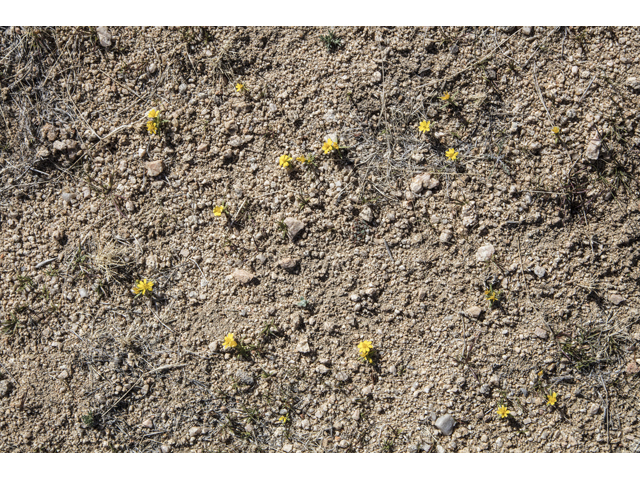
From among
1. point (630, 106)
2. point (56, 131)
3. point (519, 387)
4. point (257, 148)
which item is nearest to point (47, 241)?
point (56, 131)

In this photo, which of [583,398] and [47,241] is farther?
[47,241]

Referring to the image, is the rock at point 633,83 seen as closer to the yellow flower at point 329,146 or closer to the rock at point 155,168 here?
the yellow flower at point 329,146

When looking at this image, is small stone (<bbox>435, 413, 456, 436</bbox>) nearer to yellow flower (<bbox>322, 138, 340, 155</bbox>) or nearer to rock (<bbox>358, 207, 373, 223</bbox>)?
rock (<bbox>358, 207, 373, 223</bbox>)

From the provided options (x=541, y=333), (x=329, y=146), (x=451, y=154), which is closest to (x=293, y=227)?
(x=329, y=146)

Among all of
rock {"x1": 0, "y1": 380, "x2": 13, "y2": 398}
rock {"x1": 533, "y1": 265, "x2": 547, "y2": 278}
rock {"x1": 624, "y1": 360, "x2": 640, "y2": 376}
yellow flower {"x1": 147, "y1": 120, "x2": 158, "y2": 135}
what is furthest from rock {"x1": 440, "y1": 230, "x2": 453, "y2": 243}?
rock {"x1": 0, "y1": 380, "x2": 13, "y2": 398}

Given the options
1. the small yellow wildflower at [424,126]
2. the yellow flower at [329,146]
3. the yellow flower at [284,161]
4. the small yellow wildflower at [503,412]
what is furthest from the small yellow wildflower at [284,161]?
the small yellow wildflower at [503,412]

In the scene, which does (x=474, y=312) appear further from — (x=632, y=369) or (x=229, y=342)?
(x=229, y=342)
